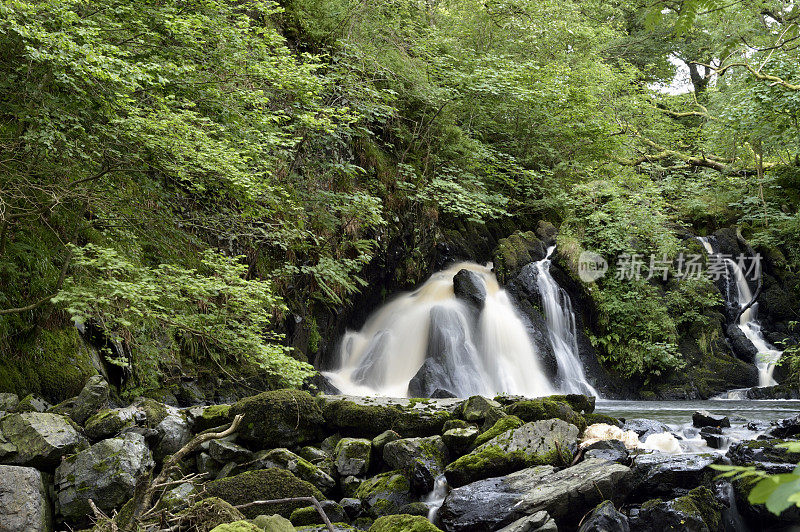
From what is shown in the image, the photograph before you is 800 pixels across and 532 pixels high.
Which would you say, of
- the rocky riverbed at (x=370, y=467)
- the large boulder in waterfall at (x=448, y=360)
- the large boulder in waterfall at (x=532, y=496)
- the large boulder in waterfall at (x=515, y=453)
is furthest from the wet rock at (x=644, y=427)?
the large boulder in waterfall at (x=448, y=360)

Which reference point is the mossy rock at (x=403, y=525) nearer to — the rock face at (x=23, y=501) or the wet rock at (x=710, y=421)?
the rock face at (x=23, y=501)

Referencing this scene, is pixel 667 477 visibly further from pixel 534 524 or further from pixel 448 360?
pixel 448 360

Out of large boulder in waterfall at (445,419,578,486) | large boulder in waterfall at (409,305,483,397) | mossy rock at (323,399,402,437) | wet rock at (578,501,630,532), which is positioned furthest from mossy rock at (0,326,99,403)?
large boulder in waterfall at (409,305,483,397)

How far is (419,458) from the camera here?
5.32 m

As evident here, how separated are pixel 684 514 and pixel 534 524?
1.26 m

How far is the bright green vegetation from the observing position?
5066 mm

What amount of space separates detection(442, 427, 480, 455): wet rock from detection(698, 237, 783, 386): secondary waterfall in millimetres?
10336

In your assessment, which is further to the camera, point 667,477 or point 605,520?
point 667,477

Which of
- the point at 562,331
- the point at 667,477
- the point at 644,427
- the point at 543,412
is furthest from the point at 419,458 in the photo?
the point at 562,331

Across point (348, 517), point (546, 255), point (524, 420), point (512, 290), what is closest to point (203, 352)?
point (348, 517)

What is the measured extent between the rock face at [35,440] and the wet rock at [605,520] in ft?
14.0

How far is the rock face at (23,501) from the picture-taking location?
3.81 metres

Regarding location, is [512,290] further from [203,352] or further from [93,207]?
[93,207]

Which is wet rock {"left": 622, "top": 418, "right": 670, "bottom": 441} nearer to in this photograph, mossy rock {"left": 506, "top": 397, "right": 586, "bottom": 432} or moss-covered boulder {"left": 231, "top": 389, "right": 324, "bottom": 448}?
mossy rock {"left": 506, "top": 397, "right": 586, "bottom": 432}
